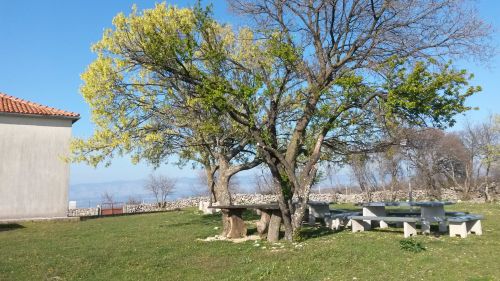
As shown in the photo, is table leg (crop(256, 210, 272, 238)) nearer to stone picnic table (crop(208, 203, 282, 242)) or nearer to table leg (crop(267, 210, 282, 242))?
stone picnic table (crop(208, 203, 282, 242))

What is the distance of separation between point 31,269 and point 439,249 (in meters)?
8.68

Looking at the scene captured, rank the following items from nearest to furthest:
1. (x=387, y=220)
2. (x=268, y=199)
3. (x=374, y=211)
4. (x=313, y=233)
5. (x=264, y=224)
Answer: (x=387, y=220) < (x=264, y=224) < (x=313, y=233) < (x=374, y=211) < (x=268, y=199)

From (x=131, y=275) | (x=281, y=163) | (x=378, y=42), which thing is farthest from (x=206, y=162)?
(x=131, y=275)

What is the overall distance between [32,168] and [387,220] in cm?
1868

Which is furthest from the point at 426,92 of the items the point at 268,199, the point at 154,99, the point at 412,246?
the point at 268,199

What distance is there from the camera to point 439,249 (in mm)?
9359

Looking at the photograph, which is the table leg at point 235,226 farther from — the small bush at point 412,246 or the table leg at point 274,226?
the small bush at point 412,246

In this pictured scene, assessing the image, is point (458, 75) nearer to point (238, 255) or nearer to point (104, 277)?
point (238, 255)

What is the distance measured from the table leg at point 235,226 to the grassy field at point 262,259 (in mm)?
1034

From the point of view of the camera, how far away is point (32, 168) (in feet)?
75.0

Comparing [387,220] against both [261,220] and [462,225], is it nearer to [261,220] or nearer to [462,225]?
[462,225]

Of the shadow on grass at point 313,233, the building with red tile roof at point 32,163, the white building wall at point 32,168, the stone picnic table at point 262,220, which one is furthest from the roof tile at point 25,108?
the shadow on grass at point 313,233

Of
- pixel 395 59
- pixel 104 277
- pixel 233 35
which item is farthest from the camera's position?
pixel 233 35

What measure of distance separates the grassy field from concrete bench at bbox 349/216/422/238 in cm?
35
